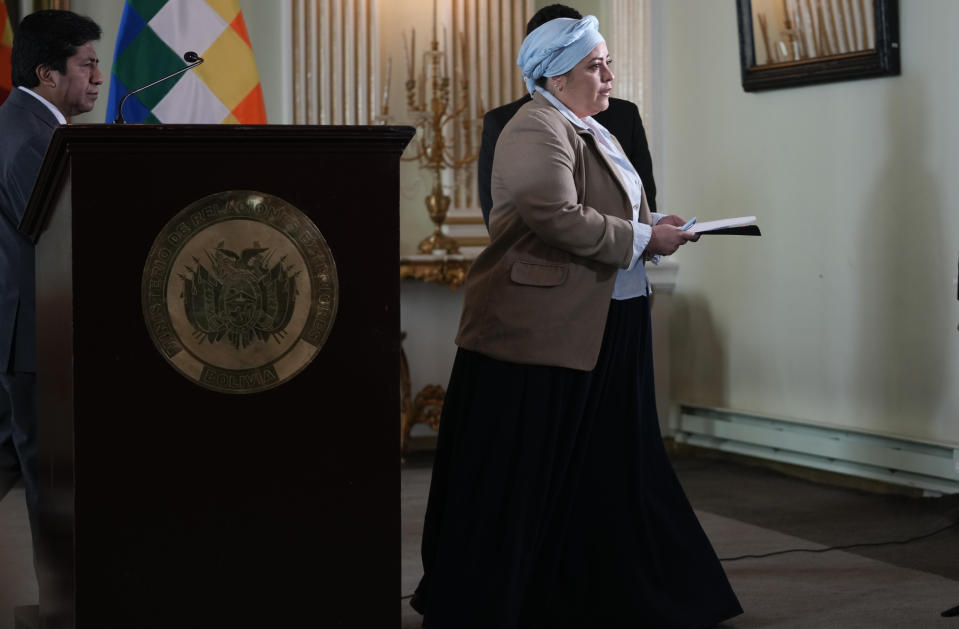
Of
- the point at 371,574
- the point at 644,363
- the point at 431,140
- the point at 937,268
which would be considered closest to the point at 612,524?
the point at 644,363

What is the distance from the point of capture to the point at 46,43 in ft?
8.55

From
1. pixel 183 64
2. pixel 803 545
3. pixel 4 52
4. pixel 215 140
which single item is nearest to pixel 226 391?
pixel 215 140

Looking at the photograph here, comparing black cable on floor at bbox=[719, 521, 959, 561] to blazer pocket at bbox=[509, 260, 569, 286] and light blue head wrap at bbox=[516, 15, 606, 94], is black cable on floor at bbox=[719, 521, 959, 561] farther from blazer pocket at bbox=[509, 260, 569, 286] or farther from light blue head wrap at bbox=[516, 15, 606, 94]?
light blue head wrap at bbox=[516, 15, 606, 94]

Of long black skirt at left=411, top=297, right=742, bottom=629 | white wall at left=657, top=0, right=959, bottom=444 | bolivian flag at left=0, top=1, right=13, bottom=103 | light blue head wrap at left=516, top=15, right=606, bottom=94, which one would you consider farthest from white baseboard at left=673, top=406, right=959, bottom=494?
bolivian flag at left=0, top=1, right=13, bottom=103

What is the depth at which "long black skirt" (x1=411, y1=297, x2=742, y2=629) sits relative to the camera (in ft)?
8.30

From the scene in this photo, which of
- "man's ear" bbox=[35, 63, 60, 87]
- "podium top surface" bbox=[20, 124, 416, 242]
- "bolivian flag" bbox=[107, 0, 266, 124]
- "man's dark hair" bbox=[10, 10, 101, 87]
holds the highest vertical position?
"bolivian flag" bbox=[107, 0, 266, 124]

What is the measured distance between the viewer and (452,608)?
2492 millimetres

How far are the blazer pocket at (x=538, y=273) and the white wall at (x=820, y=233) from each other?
222 cm

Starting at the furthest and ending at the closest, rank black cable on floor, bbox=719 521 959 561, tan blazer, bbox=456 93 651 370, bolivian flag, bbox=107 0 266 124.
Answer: bolivian flag, bbox=107 0 266 124, black cable on floor, bbox=719 521 959 561, tan blazer, bbox=456 93 651 370

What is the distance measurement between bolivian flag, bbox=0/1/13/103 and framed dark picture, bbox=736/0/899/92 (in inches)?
113

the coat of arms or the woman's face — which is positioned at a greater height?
the woman's face

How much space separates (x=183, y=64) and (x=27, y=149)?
1.21 meters

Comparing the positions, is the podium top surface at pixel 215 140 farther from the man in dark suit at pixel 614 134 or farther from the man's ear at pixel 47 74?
the man in dark suit at pixel 614 134

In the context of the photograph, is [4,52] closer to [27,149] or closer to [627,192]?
[27,149]
